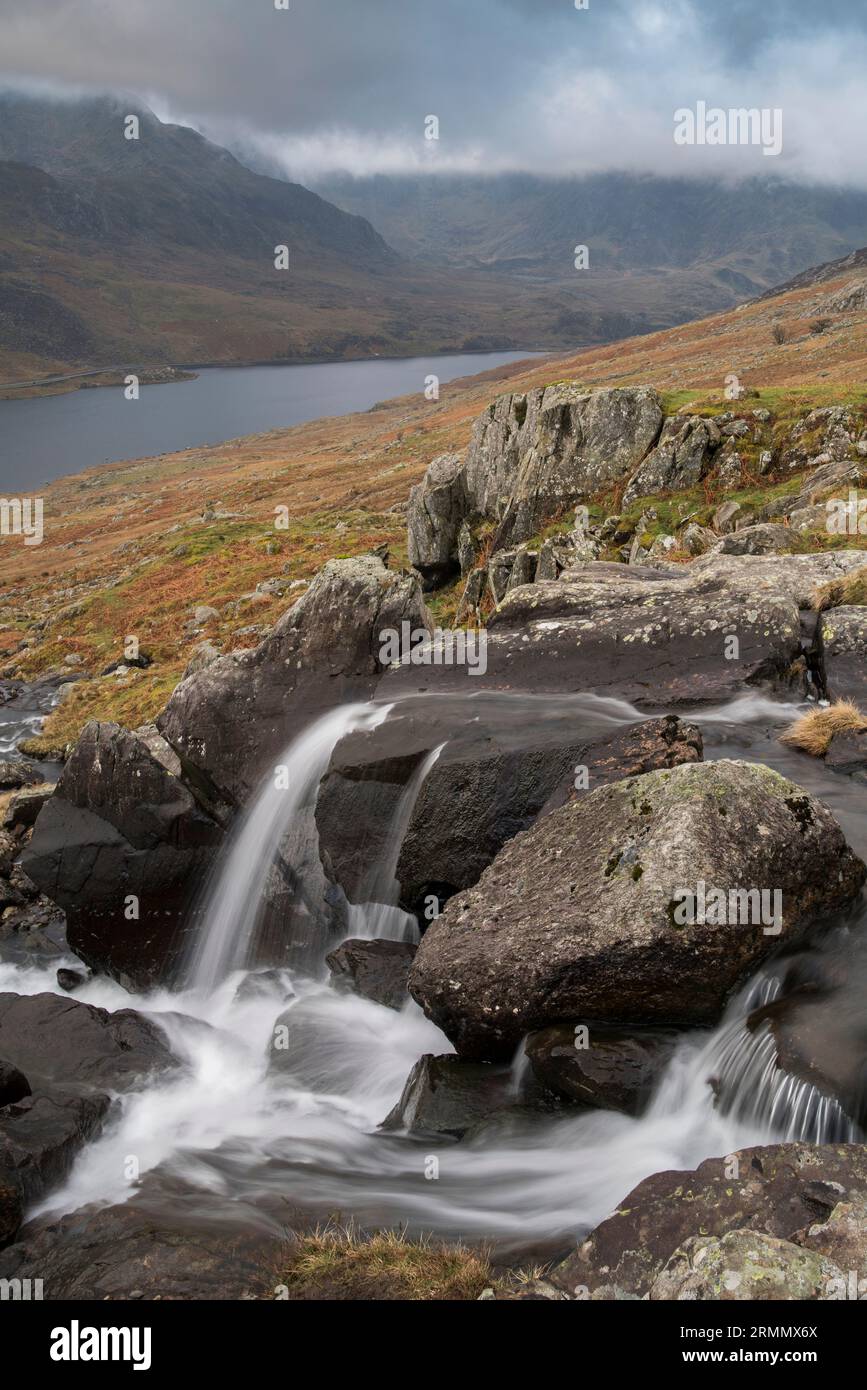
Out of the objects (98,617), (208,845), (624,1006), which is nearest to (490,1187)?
(624,1006)

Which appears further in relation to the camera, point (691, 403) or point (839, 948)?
point (691, 403)

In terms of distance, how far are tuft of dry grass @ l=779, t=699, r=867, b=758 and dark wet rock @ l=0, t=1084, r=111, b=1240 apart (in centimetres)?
1438

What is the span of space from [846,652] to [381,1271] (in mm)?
15357

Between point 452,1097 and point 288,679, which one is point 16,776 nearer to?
point 288,679

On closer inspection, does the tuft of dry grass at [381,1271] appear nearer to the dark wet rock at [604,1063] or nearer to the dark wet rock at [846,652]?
the dark wet rock at [604,1063]

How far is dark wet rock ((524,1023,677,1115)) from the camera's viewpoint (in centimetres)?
1120

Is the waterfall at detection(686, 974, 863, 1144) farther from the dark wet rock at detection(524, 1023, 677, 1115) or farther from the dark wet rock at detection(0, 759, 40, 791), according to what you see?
the dark wet rock at detection(0, 759, 40, 791)

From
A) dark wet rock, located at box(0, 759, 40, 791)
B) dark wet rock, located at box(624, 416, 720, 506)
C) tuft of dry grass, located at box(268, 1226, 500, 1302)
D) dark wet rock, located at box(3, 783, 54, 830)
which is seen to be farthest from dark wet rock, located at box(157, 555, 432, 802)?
dark wet rock, located at box(624, 416, 720, 506)

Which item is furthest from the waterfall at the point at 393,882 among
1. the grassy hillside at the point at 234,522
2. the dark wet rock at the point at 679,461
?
the dark wet rock at the point at 679,461

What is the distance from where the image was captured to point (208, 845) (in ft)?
67.4

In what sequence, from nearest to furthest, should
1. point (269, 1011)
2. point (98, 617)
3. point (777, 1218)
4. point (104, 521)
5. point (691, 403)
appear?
point (777, 1218), point (269, 1011), point (691, 403), point (98, 617), point (104, 521)

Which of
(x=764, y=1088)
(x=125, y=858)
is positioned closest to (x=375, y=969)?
(x=125, y=858)
